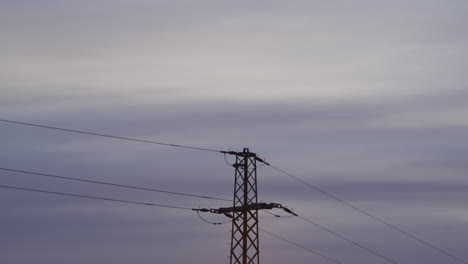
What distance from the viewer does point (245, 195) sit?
9281cm

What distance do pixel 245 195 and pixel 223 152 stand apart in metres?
4.91

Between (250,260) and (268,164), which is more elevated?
(268,164)

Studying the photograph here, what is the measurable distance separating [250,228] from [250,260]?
10.1 ft

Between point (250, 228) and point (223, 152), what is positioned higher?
point (223, 152)

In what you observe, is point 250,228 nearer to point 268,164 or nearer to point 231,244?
point 231,244

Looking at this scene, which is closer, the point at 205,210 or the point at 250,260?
the point at 250,260

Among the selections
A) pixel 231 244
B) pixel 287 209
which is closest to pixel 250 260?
pixel 231 244

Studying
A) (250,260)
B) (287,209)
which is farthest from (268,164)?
(250,260)

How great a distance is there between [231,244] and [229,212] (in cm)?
399

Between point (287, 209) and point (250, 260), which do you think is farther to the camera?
point (287, 209)

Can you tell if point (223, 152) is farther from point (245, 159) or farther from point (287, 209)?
point (287, 209)

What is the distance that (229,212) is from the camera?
95625 millimetres

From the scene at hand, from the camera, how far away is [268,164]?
98438 mm

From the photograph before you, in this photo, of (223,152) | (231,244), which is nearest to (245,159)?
(223,152)
